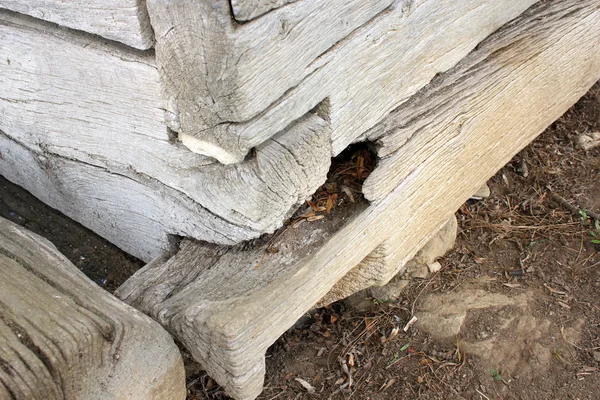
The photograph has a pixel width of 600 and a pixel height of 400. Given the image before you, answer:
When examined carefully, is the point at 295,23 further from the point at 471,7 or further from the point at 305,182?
the point at 471,7

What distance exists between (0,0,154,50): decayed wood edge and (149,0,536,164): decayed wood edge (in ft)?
0.21

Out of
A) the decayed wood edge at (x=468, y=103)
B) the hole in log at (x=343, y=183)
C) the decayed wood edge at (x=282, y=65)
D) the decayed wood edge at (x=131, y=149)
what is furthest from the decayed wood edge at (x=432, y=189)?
the decayed wood edge at (x=282, y=65)

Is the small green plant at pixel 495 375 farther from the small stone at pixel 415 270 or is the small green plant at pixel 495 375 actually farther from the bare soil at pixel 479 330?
the small stone at pixel 415 270

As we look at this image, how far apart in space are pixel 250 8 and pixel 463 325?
1.95 meters

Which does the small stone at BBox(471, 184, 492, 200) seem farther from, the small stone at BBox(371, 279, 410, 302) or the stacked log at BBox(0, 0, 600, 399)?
the small stone at BBox(371, 279, 410, 302)

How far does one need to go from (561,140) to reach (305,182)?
8.50 ft

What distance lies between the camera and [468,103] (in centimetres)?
266

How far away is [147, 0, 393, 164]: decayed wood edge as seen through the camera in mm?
1523

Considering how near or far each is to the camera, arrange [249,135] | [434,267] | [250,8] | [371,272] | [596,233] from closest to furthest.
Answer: [250,8], [249,135], [371,272], [434,267], [596,233]

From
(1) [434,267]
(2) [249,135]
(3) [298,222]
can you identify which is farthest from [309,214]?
(1) [434,267]

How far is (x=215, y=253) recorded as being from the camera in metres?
2.22

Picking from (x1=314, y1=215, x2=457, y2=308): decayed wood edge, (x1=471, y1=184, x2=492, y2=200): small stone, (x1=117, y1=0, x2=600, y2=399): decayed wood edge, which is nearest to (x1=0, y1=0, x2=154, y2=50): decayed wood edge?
(x1=117, y1=0, x2=600, y2=399): decayed wood edge

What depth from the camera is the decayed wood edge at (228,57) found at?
1523 millimetres

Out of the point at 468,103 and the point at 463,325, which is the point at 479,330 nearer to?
the point at 463,325
